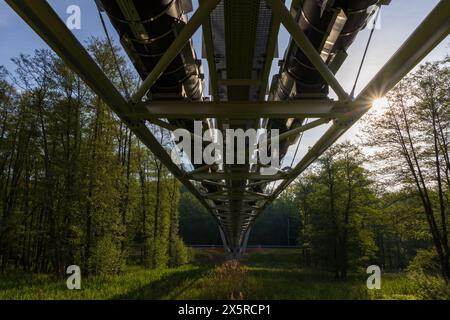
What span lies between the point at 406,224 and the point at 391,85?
16255mm

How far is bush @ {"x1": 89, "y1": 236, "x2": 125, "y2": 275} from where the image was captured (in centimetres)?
1517

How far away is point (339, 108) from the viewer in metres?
3.96

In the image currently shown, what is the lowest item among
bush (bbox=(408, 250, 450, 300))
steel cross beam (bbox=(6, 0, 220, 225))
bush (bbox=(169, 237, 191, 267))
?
bush (bbox=(169, 237, 191, 267))

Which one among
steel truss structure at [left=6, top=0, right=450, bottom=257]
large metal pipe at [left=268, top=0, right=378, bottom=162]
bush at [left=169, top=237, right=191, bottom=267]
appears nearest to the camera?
steel truss structure at [left=6, top=0, right=450, bottom=257]

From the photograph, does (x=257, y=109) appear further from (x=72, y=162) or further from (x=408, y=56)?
(x=72, y=162)

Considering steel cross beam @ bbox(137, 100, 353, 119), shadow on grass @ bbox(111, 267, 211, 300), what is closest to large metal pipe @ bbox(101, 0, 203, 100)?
steel cross beam @ bbox(137, 100, 353, 119)

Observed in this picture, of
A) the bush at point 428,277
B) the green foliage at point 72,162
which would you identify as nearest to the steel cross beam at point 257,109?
the bush at point 428,277

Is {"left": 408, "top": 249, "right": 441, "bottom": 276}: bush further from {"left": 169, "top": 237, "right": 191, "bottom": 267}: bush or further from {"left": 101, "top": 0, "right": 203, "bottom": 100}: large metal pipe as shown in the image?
{"left": 169, "top": 237, "right": 191, "bottom": 267}: bush

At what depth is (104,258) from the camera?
1525 centimetres

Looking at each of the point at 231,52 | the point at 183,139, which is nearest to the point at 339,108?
the point at 231,52

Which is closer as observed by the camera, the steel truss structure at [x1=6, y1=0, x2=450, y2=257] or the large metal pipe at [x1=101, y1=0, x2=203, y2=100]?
the steel truss structure at [x1=6, y1=0, x2=450, y2=257]

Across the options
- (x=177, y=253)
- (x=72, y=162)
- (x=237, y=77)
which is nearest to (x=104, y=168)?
(x=72, y=162)

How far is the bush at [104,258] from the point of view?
15172 millimetres
